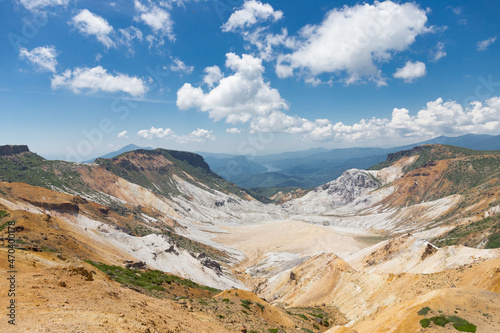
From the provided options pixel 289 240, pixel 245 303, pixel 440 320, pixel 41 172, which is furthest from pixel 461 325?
pixel 41 172

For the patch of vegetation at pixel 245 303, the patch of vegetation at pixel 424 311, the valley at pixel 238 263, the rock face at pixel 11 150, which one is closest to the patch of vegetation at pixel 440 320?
the valley at pixel 238 263

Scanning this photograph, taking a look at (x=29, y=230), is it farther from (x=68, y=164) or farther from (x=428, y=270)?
(x=68, y=164)

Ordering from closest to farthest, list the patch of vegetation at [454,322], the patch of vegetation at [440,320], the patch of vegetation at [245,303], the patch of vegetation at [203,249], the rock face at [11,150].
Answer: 1. the patch of vegetation at [454,322]
2. the patch of vegetation at [440,320]
3. the patch of vegetation at [245,303]
4. the patch of vegetation at [203,249]
5. the rock face at [11,150]

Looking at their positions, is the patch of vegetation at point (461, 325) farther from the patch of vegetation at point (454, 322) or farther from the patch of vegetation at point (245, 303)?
the patch of vegetation at point (245, 303)

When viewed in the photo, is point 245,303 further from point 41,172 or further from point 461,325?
point 41,172

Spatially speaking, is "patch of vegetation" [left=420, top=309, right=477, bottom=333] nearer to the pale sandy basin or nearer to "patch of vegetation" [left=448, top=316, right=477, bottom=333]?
"patch of vegetation" [left=448, top=316, right=477, bottom=333]

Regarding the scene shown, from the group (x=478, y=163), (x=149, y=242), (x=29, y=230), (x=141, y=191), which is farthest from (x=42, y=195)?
(x=478, y=163)
